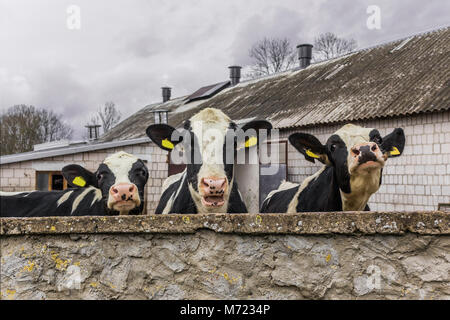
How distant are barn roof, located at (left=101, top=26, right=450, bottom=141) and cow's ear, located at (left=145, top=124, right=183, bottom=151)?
681 cm

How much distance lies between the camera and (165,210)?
5.87 meters

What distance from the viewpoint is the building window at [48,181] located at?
12969mm

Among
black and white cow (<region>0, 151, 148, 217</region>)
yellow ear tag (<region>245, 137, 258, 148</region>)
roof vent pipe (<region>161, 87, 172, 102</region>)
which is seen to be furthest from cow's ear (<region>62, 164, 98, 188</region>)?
roof vent pipe (<region>161, 87, 172, 102</region>)

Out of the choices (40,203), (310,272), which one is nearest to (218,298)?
(310,272)

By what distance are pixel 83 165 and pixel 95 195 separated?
670 centimetres

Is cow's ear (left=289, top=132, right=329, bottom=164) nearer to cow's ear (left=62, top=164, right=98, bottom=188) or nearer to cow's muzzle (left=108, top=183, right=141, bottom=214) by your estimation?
cow's muzzle (left=108, top=183, right=141, bottom=214)

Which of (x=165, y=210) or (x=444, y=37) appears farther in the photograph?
(x=444, y=37)

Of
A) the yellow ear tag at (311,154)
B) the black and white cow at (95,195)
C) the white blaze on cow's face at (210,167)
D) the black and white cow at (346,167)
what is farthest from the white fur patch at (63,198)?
the yellow ear tag at (311,154)

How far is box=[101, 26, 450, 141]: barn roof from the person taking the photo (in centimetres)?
1207

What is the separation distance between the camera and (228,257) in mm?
2697

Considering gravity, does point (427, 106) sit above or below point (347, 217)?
above

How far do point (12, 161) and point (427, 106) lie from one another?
9523 millimetres

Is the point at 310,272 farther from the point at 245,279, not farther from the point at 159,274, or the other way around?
the point at 159,274

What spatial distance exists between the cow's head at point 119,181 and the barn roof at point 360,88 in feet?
22.6
